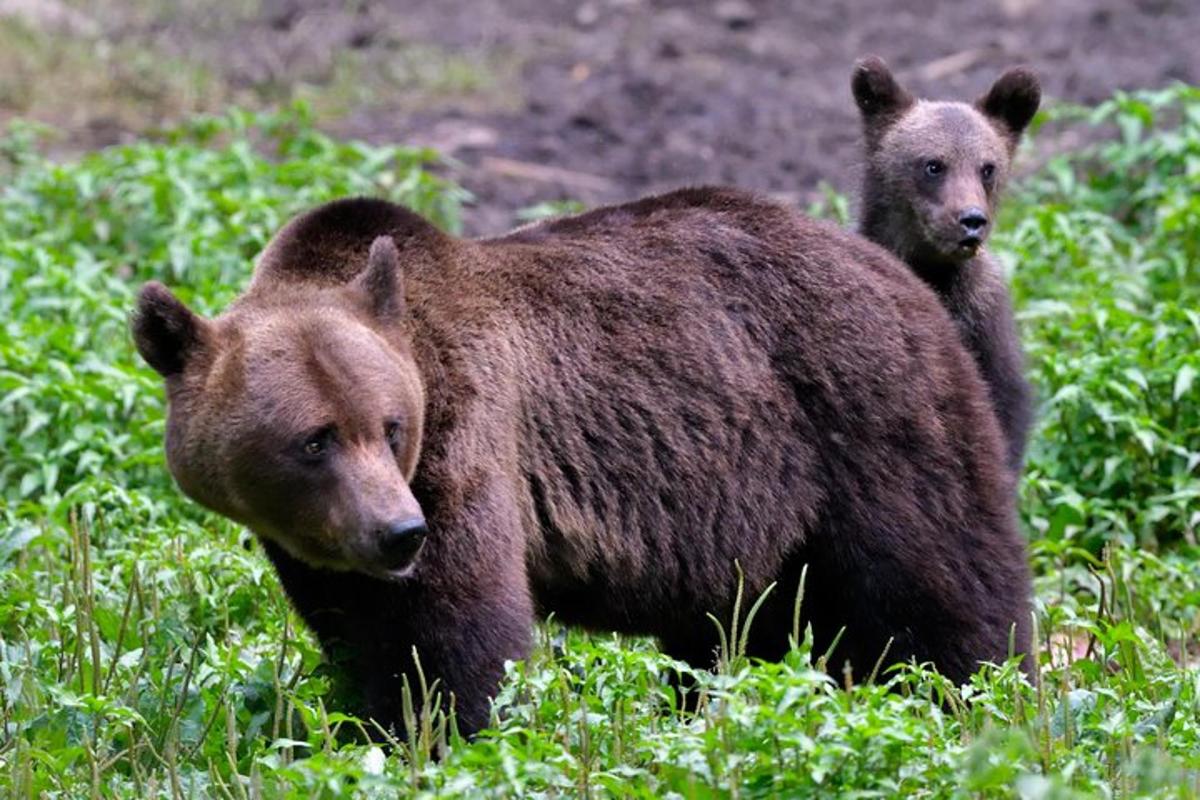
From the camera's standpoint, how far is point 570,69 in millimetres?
15742

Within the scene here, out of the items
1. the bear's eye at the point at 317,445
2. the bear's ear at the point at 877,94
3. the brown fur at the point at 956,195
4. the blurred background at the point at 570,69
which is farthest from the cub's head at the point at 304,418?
the blurred background at the point at 570,69

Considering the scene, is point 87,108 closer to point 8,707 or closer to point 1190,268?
point 1190,268

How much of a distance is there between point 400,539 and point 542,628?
58.2 inches

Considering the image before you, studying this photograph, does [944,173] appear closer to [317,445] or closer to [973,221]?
[973,221]

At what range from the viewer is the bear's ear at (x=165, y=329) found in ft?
18.6

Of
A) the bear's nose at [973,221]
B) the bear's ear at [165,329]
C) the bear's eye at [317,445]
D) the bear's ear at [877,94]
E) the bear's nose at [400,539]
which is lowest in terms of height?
the bear's nose at [400,539]

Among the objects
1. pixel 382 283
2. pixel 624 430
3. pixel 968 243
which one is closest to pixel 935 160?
pixel 968 243

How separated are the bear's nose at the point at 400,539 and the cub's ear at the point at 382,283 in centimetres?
76

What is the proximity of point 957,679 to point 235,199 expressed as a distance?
217 inches

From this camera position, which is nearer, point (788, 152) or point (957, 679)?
point (957, 679)

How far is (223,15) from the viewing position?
16.7 meters

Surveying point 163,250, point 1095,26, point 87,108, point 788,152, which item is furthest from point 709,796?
point 1095,26

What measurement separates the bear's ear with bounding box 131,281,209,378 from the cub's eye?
23.0 inches

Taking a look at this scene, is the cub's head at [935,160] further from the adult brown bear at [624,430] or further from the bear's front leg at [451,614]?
the bear's front leg at [451,614]
